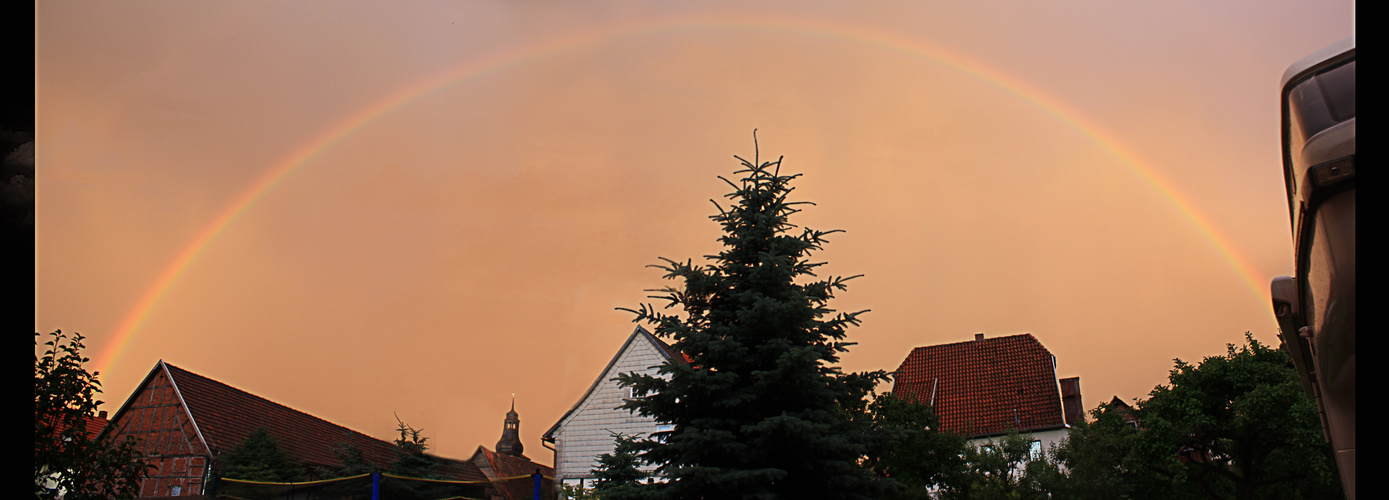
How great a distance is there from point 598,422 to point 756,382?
22.6 metres

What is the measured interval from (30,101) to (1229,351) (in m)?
33.1

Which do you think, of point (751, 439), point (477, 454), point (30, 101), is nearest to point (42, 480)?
point (30, 101)

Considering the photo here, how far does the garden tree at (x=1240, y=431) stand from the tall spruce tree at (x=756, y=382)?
730 inches

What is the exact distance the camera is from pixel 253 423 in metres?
36.8

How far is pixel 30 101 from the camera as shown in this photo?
3670 millimetres

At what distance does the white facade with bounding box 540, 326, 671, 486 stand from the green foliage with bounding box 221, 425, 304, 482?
9751mm

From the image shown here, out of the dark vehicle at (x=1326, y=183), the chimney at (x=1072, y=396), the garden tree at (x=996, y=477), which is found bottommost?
the garden tree at (x=996, y=477)

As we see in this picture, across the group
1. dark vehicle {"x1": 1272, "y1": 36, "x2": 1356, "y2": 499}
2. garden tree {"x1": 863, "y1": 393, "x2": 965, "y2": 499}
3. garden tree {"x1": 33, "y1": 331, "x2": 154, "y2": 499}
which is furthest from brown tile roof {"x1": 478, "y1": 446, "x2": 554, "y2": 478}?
dark vehicle {"x1": 1272, "y1": 36, "x2": 1356, "y2": 499}

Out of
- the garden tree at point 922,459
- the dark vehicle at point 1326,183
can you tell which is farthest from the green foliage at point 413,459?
the dark vehicle at point 1326,183

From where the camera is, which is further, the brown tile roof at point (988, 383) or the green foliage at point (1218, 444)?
the brown tile roof at point (988, 383)

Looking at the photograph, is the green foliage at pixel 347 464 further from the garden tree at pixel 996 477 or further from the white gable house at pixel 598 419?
the garden tree at pixel 996 477

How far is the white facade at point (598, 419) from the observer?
114 ft

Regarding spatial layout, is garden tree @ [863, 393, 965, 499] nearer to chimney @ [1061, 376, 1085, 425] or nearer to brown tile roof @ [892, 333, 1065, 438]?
brown tile roof @ [892, 333, 1065, 438]

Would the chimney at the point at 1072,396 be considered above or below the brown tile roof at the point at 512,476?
above
